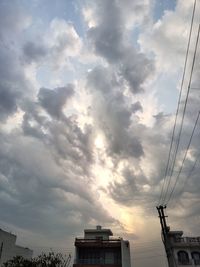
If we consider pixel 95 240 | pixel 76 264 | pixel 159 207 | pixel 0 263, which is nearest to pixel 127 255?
pixel 95 240

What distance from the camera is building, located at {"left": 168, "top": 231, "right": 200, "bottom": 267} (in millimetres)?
45062

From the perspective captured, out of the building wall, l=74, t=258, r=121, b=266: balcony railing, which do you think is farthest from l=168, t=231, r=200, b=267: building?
l=74, t=258, r=121, b=266: balcony railing

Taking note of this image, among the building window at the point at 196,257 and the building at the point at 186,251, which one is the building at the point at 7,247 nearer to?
the building at the point at 186,251

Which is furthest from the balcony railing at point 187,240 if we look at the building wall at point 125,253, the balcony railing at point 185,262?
the building wall at point 125,253

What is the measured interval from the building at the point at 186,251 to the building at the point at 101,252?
9.59 metres

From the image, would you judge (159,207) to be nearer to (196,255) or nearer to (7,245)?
(196,255)

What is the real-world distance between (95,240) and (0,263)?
2237 cm

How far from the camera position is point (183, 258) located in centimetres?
4575

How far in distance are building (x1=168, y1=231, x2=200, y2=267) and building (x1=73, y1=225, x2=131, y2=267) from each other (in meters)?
9.59

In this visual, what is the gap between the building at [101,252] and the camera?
4894 cm

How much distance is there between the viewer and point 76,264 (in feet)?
158

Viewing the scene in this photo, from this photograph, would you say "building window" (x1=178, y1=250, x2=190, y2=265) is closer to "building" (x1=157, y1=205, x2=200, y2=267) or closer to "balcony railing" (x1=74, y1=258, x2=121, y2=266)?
"building" (x1=157, y1=205, x2=200, y2=267)

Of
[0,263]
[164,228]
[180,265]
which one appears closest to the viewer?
[164,228]

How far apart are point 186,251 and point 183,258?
1.36 metres
